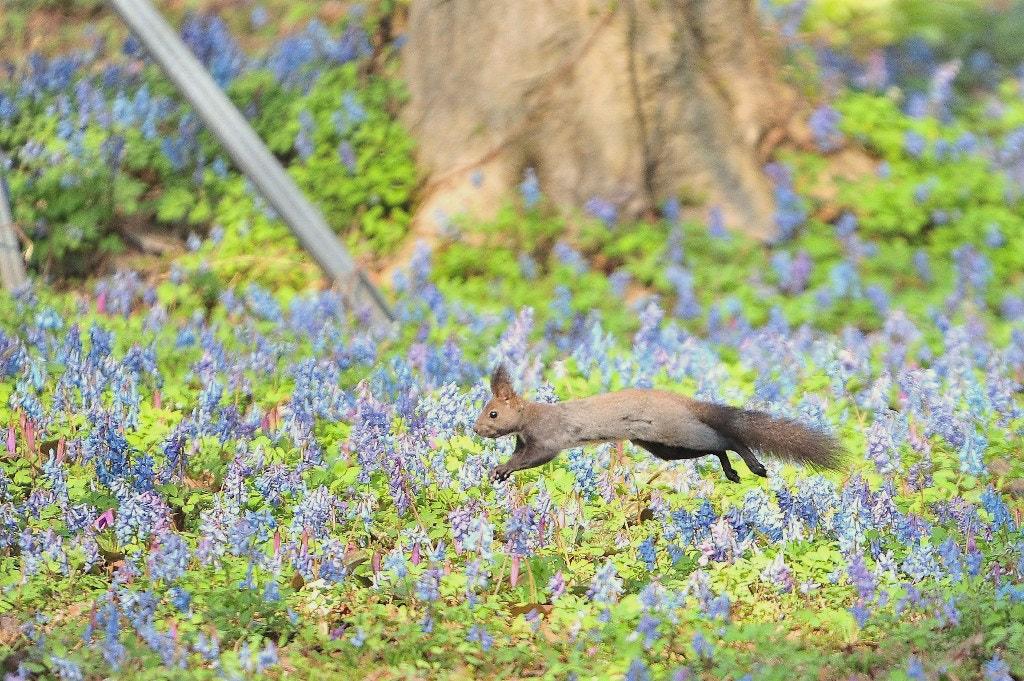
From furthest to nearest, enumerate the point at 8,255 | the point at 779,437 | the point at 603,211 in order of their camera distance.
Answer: the point at 603,211
the point at 8,255
the point at 779,437

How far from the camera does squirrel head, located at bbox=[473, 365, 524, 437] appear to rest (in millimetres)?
3725

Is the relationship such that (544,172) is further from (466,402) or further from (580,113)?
(466,402)

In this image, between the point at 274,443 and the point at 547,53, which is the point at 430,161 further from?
the point at 274,443

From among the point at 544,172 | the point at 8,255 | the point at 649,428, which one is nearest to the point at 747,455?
the point at 649,428

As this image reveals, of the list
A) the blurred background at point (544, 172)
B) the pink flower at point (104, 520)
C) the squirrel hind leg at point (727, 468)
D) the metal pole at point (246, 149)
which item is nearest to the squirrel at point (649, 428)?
the squirrel hind leg at point (727, 468)

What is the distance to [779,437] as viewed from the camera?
364 cm

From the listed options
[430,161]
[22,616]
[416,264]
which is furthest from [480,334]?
[22,616]

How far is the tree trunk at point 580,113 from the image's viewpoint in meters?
7.38

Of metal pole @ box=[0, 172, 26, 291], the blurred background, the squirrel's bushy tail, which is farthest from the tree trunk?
the squirrel's bushy tail

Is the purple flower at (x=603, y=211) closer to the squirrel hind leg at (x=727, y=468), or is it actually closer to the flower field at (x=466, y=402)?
the flower field at (x=466, y=402)

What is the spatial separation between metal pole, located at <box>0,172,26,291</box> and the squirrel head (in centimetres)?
363

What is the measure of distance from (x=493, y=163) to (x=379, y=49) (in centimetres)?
139

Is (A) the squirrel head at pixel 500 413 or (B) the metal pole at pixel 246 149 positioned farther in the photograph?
(B) the metal pole at pixel 246 149

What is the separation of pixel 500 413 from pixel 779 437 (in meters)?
0.78
